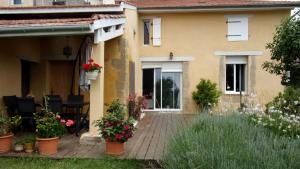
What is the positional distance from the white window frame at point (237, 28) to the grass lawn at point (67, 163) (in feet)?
35.5

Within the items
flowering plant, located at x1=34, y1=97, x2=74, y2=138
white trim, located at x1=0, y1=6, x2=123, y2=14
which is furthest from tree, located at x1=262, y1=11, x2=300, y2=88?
flowering plant, located at x1=34, y1=97, x2=74, y2=138

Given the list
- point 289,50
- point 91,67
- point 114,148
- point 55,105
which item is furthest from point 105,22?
point 289,50

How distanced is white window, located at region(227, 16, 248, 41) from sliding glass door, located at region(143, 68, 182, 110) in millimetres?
3222

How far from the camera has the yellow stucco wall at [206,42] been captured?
14977 millimetres

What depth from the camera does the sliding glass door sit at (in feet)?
50.9

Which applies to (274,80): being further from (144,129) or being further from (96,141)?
(96,141)

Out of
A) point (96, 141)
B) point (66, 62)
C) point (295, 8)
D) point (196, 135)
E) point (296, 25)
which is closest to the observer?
point (196, 135)

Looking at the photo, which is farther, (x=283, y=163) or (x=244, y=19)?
(x=244, y=19)

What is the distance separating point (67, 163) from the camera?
19.5 ft

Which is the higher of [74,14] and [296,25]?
[74,14]

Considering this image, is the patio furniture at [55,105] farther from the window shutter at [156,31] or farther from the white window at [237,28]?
the white window at [237,28]

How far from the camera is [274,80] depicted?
15016 mm

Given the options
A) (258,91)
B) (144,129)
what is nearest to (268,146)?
(144,129)

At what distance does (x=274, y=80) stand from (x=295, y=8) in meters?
3.52
